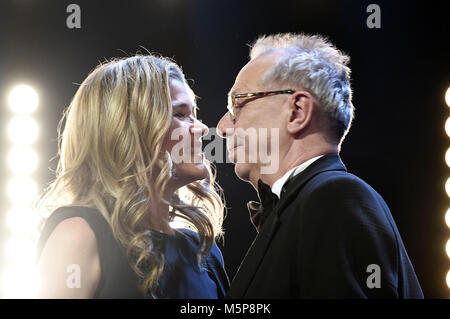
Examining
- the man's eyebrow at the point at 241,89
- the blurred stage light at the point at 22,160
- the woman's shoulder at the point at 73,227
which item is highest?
the man's eyebrow at the point at 241,89

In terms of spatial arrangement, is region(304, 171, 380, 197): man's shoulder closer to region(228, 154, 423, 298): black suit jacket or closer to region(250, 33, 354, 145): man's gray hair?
region(228, 154, 423, 298): black suit jacket

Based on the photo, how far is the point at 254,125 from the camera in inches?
79.4

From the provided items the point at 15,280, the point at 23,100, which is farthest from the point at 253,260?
the point at 23,100

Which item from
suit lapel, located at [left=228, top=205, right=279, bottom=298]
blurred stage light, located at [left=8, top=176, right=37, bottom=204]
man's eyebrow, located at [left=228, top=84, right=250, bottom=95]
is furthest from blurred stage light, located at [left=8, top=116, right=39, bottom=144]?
suit lapel, located at [left=228, top=205, right=279, bottom=298]

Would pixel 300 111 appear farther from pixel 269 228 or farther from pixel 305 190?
pixel 269 228

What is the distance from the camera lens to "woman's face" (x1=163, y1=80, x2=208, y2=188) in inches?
81.4

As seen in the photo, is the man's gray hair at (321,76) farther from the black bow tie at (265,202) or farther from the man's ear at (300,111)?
the black bow tie at (265,202)

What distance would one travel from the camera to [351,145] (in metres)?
2.45

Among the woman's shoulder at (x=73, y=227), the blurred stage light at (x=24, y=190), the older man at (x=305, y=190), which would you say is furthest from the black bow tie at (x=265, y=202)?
the blurred stage light at (x=24, y=190)

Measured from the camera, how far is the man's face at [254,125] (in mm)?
1984

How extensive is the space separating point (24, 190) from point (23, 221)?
5.9 inches

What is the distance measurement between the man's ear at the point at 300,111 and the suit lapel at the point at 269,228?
0.17 m
